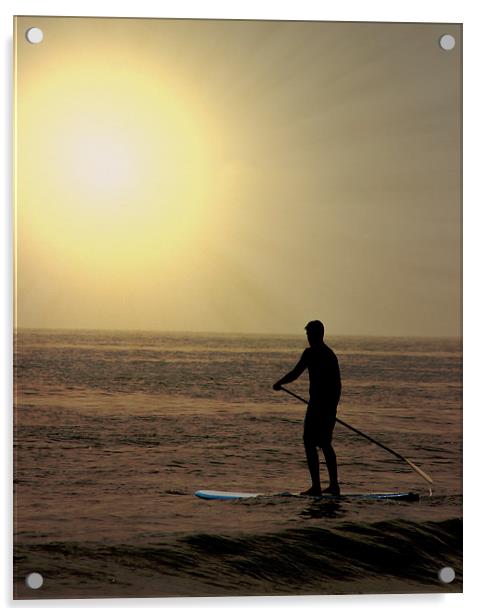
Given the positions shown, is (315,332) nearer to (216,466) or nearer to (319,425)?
(319,425)

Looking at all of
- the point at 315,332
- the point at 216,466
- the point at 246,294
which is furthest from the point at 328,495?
the point at 246,294

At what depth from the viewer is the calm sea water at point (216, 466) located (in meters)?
2.77

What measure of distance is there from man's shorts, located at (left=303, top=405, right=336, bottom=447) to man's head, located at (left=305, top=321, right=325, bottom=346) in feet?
0.62

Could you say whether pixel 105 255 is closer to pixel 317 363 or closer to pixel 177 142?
pixel 177 142

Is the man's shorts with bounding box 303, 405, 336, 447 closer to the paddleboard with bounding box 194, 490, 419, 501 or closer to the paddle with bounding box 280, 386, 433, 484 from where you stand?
the paddle with bounding box 280, 386, 433, 484

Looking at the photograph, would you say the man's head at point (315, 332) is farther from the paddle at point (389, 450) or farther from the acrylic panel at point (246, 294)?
the paddle at point (389, 450)

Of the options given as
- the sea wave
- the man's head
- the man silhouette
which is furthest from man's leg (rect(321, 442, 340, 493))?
the man's head

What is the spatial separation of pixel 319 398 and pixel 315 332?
0.19 metres

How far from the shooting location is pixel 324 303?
9.43ft

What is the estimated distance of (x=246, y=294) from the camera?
2.86 m

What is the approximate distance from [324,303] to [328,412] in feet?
1.03

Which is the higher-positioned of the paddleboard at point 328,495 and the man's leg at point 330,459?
the man's leg at point 330,459

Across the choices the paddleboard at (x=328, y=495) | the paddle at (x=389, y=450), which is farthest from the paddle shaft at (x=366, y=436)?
the paddleboard at (x=328, y=495)

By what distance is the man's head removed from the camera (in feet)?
9.38
